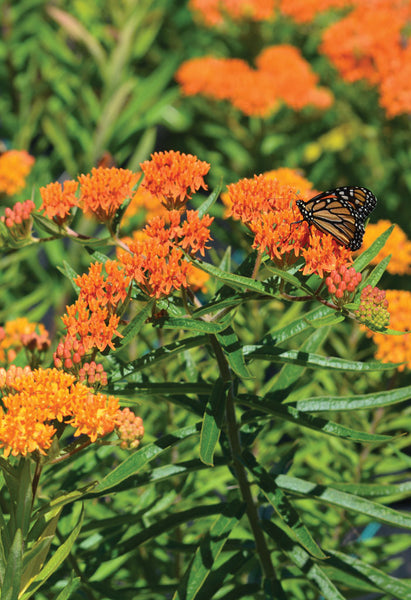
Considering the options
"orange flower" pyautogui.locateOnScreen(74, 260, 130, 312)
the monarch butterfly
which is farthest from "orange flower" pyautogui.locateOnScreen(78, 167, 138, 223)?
the monarch butterfly

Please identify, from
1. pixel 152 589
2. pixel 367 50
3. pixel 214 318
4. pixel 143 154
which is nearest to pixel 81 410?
pixel 214 318

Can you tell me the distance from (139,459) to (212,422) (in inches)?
3.5

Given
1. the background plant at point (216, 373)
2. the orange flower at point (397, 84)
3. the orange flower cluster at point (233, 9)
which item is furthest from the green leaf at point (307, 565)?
the orange flower cluster at point (233, 9)

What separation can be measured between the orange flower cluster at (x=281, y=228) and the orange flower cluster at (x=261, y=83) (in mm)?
1212

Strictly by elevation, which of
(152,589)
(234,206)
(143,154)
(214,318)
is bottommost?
(152,589)

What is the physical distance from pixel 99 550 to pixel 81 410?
33 centimetres

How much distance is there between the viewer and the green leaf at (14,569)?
52 cm

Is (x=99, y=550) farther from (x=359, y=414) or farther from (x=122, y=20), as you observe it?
(x=122, y=20)

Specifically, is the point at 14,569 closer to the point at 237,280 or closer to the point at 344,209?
the point at 237,280

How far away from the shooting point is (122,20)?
217 cm

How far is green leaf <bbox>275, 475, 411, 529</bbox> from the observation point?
698 mm

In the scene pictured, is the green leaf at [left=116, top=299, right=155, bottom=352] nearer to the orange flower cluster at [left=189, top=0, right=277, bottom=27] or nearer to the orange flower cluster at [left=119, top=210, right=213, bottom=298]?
the orange flower cluster at [left=119, top=210, right=213, bottom=298]

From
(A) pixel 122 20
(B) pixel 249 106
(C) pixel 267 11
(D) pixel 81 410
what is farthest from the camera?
(A) pixel 122 20

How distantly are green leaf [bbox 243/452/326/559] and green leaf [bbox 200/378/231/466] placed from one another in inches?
5.1
